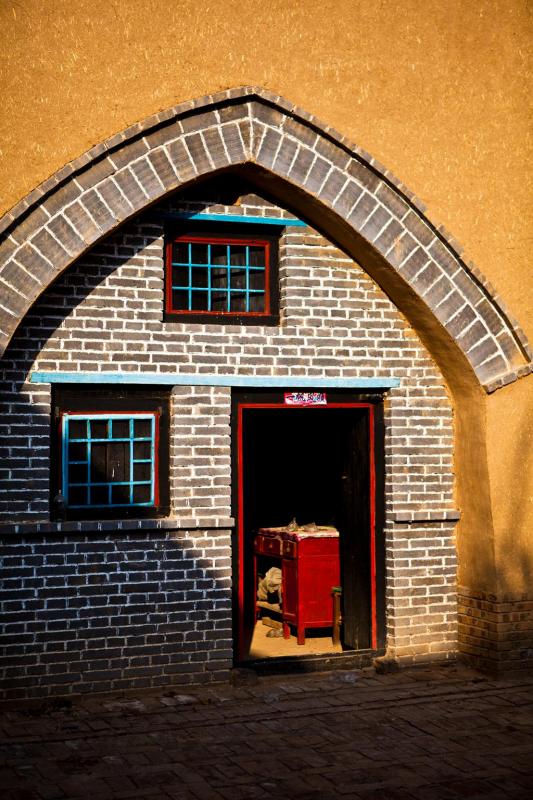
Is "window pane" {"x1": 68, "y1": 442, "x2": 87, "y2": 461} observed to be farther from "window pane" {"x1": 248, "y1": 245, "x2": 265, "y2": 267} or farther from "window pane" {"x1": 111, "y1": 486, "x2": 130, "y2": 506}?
"window pane" {"x1": 248, "y1": 245, "x2": 265, "y2": 267}

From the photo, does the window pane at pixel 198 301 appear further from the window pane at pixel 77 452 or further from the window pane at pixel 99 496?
the window pane at pixel 99 496

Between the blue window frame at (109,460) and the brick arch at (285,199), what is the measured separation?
104 cm

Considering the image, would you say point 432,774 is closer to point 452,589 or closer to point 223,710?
point 223,710

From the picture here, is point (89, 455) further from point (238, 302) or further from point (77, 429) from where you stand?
point (238, 302)

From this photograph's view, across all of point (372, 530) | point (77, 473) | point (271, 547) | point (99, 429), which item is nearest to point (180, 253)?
point (99, 429)

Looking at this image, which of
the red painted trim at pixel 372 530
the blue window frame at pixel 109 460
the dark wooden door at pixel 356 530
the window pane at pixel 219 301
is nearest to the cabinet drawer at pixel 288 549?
the dark wooden door at pixel 356 530

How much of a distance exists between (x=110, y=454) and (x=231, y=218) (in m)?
2.27

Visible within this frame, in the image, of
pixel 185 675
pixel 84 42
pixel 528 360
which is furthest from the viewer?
pixel 528 360

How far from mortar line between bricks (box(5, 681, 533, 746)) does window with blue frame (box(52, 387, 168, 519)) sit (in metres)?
1.66

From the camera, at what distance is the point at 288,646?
965cm

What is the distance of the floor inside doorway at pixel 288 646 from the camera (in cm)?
924

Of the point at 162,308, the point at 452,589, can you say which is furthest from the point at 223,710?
the point at 162,308

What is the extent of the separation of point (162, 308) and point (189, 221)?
31.8 inches

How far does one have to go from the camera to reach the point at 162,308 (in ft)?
26.3
